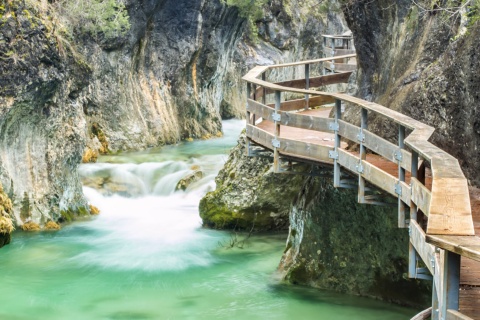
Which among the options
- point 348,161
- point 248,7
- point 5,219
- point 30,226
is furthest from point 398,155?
point 248,7

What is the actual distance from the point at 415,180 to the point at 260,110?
5.24 meters

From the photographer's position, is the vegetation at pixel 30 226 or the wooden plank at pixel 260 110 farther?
the vegetation at pixel 30 226

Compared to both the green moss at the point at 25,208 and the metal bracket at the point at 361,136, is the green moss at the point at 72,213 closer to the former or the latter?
the green moss at the point at 25,208

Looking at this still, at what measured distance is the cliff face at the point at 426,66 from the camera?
900 cm

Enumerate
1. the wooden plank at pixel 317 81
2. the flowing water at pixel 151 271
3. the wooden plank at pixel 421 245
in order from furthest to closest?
the wooden plank at pixel 317 81 → the flowing water at pixel 151 271 → the wooden plank at pixel 421 245

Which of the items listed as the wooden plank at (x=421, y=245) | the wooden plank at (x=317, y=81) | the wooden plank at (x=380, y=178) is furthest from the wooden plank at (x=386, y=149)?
the wooden plank at (x=317, y=81)

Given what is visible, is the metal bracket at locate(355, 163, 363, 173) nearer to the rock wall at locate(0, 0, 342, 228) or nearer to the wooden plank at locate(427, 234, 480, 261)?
the wooden plank at locate(427, 234, 480, 261)

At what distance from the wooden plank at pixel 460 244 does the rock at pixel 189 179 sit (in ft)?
55.4

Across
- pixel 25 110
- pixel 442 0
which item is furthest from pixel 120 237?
pixel 442 0

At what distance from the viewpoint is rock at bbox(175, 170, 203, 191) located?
2112cm

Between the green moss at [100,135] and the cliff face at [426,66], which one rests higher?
→ the cliff face at [426,66]

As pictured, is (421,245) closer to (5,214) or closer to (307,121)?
(307,121)

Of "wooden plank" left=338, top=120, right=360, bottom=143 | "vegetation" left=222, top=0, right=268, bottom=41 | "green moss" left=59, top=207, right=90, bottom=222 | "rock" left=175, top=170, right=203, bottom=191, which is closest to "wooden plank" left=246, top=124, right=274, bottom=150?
"wooden plank" left=338, top=120, right=360, bottom=143

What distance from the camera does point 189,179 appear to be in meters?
21.3
